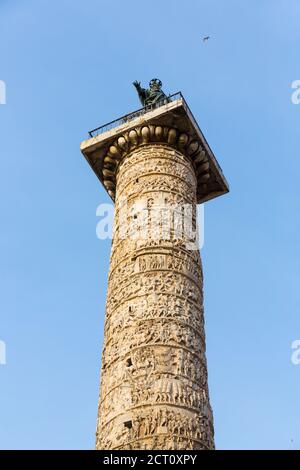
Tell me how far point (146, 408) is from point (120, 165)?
3863 mm

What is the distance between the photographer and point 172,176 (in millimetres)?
8578

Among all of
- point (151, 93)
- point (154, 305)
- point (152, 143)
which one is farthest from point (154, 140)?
point (154, 305)

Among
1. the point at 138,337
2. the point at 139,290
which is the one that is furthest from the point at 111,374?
the point at 139,290

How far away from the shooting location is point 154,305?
718 cm

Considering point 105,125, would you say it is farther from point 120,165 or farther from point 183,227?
point 183,227

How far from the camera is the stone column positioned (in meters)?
6.43

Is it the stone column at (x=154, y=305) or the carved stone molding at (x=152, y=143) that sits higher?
the carved stone molding at (x=152, y=143)

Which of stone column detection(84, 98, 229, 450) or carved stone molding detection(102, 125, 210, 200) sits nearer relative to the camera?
stone column detection(84, 98, 229, 450)

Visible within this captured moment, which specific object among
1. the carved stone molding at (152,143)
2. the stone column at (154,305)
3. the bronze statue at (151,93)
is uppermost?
the bronze statue at (151,93)

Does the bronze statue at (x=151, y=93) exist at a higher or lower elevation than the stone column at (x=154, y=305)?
higher

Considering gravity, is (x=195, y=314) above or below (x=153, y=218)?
below

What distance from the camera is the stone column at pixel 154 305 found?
643 centimetres

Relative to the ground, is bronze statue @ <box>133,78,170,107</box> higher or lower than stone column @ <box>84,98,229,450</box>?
higher

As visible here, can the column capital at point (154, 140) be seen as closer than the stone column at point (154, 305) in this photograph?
No
